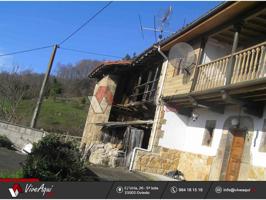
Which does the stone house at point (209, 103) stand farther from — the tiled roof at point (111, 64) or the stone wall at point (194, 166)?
the tiled roof at point (111, 64)

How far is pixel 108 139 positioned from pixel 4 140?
5.77 m

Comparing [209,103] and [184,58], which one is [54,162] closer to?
[209,103]

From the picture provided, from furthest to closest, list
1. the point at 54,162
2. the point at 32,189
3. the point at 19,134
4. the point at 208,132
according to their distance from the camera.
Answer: the point at 19,134 < the point at 208,132 < the point at 54,162 < the point at 32,189

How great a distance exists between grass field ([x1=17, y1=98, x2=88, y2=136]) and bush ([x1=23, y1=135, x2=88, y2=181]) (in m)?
33.4

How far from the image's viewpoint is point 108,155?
60.0 ft

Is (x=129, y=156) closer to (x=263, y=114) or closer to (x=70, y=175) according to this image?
(x=263, y=114)

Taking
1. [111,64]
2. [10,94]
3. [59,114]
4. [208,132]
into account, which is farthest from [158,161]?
[59,114]

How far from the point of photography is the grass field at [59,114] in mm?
44344

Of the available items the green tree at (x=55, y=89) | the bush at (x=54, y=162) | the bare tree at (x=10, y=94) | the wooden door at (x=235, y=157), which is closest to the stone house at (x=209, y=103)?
the wooden door at (x=235, y=157)

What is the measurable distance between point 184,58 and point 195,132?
107 inches

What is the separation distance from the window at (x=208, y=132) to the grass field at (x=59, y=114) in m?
28.7

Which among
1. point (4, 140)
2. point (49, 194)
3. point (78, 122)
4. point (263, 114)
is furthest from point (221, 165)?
point (78, 122)

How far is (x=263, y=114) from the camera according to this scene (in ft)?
40.4

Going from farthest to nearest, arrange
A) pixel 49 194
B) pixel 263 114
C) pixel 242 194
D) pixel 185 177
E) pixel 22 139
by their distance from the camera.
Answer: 1. pixel 22 139
2. pixel 185 177
3. pixel 263 114
4. pixel 242 194
5. pixel 49 194
